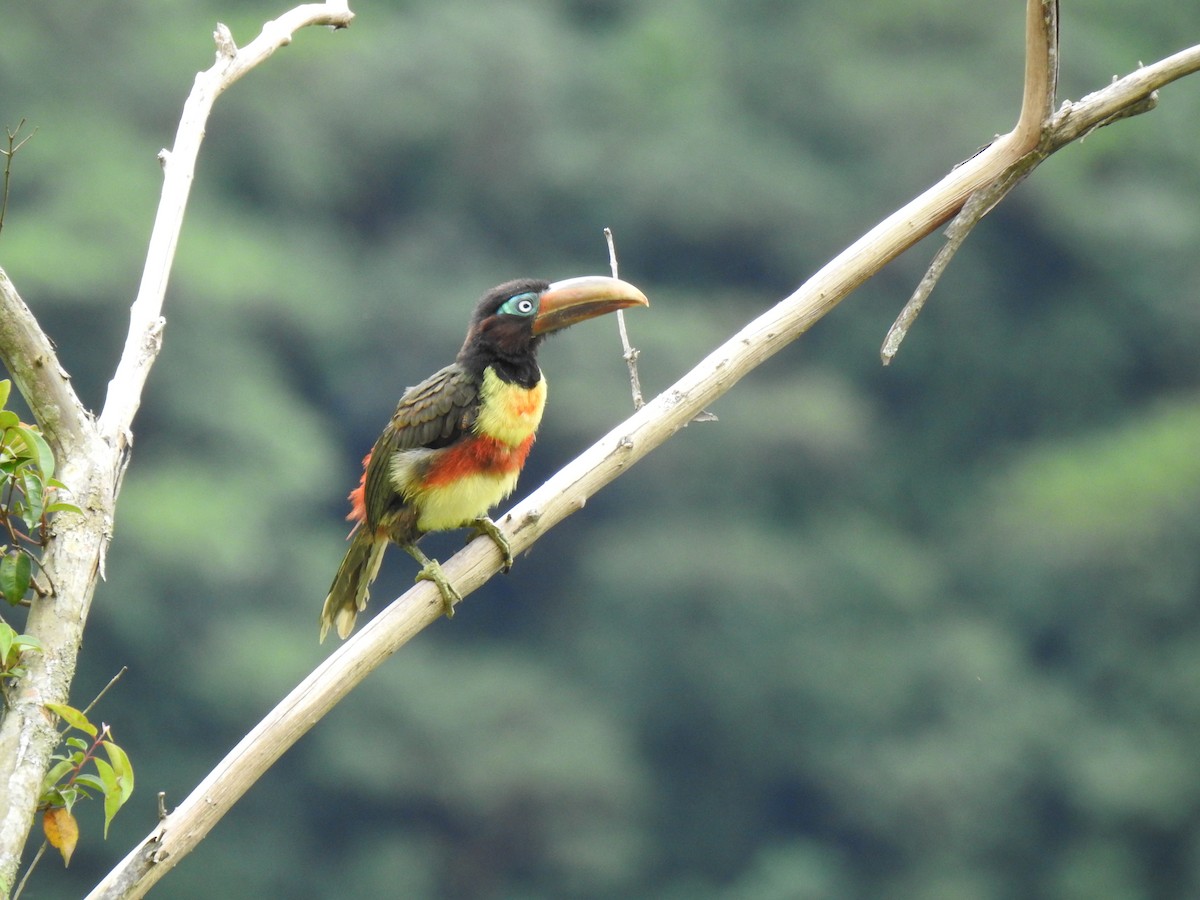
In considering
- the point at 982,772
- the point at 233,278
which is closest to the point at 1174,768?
the point at 982,772

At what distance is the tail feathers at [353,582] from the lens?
507 centimetres

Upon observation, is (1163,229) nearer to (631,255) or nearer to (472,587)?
(631,255)

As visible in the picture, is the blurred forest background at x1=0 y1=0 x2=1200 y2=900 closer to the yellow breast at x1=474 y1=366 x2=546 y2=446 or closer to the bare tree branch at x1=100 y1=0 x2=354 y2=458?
the yellow breast at x1=474 y1=366 x2=546 y2=446

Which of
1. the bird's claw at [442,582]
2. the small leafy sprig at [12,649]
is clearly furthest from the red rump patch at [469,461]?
the small leafy sprig at [12,649]

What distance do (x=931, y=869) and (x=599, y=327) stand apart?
9913 mm

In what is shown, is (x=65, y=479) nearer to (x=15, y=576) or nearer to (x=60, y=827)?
(x=15, y=576)

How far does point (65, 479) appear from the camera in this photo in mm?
3469

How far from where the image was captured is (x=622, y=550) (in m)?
26.7

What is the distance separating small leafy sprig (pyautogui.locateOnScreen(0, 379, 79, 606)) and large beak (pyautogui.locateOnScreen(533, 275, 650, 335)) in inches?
75.8

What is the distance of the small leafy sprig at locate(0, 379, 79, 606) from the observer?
3225mm

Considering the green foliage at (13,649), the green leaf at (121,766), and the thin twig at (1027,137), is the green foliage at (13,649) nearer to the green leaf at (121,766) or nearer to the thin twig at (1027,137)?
the green leaf at (121,766)

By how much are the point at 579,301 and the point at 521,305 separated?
0.21m

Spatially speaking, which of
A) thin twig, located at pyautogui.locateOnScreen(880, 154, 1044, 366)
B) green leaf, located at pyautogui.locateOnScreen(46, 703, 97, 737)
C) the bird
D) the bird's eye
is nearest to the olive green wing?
the bird

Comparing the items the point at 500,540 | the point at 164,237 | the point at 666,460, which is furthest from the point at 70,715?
the point at 666,460
